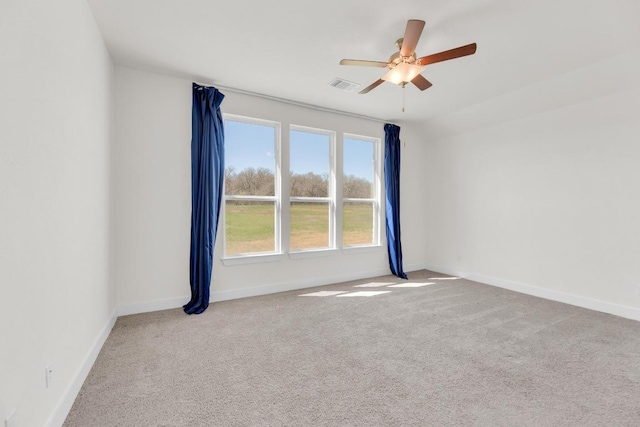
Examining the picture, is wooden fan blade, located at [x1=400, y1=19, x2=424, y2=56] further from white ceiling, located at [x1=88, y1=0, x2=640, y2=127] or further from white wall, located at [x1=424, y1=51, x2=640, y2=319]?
white wall, located at [x1=424, y1=51, x2=640, y2=319]

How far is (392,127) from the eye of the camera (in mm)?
5027

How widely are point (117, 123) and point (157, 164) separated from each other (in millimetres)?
555

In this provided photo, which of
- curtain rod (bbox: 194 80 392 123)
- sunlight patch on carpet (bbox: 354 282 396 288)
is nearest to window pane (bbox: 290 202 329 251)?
sunlight patch on carpet (bbox: 354 282 396 288)

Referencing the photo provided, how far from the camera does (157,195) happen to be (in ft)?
10.9

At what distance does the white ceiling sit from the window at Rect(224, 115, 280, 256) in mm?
618

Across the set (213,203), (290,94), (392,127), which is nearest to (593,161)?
(392,127)

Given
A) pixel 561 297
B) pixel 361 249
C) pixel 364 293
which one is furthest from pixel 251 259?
pixel 561 297

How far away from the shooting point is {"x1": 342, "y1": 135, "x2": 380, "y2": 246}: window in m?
4.82

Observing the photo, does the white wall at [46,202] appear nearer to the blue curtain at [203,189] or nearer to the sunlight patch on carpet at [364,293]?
the blue curtain at [203,189]

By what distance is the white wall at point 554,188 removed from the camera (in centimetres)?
318

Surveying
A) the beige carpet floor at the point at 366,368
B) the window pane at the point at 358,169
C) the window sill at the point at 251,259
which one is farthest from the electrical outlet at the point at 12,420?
the window pane at the point at 358,169

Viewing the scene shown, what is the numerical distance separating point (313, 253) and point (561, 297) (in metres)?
Answer: 3.30

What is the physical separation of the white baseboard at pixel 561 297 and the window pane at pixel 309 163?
9.35 ft

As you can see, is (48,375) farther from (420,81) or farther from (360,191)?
(360,191)
